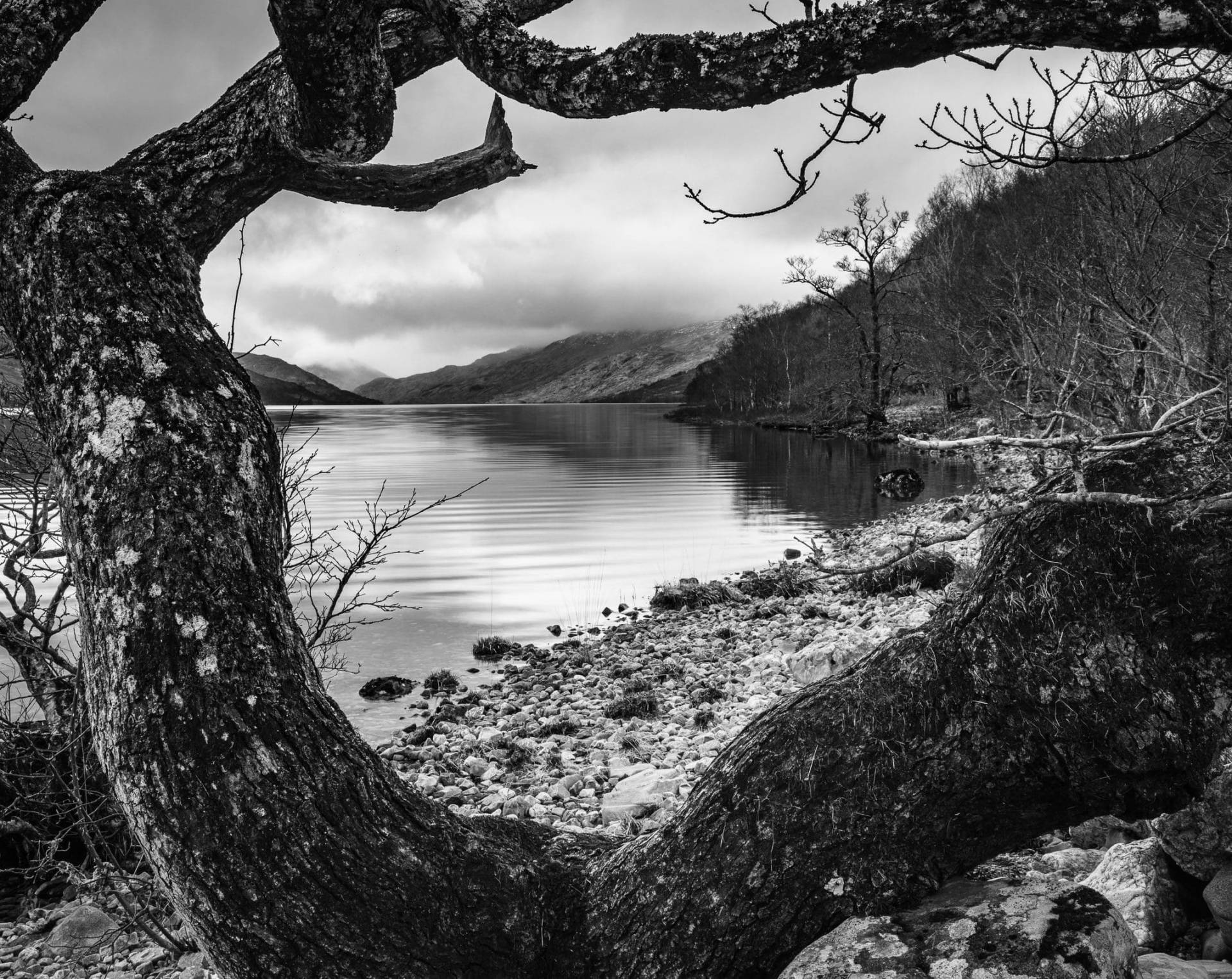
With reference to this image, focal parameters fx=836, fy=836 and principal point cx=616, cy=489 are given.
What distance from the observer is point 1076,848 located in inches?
172

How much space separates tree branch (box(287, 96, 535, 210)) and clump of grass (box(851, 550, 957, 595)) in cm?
1121

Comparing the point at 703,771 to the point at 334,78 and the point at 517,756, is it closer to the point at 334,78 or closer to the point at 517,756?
the point at 334,78

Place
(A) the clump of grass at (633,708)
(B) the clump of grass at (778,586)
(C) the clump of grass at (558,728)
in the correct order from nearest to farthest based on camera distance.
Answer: (C) the clump of grass at (558,728) < (A) the clump of grass at (633,708) < (B) the clump of grass at (778,586)

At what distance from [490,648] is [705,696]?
4.27 metres

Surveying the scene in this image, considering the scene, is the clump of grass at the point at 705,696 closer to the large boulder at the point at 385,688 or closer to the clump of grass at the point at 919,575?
the large boulder at the point at 385,688

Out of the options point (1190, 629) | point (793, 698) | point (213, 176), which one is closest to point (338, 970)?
point (793, 698)

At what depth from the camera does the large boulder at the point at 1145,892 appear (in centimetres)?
336

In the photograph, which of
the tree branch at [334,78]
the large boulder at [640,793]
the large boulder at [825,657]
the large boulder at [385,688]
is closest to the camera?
the tree branch at [334,78]

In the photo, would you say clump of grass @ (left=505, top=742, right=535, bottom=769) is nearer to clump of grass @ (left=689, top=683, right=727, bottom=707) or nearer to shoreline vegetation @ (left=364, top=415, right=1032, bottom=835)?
shoreline vegetation @ (left=364, top=415, right=1032, bottom=835)

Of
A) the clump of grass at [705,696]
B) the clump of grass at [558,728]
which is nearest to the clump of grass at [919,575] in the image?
the clump of grass at [705,696]

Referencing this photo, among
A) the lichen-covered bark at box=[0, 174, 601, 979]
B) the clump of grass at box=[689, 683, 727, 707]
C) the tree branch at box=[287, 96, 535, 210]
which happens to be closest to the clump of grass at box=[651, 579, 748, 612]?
the clump of grass at box=[689, 683, 727, 707]

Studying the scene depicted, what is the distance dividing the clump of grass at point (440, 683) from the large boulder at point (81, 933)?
5.42m

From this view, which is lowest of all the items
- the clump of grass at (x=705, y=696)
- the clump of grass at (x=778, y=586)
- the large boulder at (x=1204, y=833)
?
the clump of grass at (x=705, y=696)

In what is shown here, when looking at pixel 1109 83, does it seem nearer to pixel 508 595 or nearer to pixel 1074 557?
pixel 1074 557
